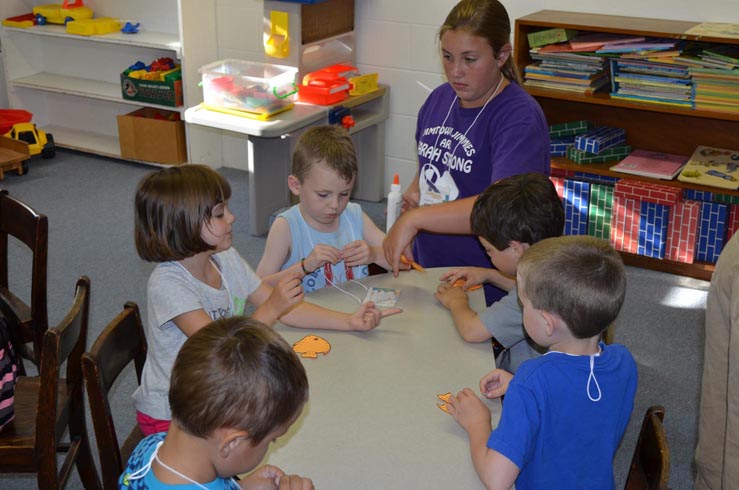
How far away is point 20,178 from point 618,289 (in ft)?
14.5

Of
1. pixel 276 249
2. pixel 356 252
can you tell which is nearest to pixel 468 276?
pixel 356 252

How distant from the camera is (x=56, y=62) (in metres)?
5.79

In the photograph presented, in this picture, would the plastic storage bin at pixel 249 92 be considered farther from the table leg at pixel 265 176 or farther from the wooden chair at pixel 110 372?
the wooden chair at pixel 110 372

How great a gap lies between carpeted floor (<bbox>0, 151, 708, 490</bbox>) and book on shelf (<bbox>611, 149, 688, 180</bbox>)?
50cm

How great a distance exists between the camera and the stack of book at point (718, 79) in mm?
3613

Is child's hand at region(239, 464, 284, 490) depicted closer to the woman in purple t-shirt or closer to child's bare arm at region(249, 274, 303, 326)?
child's bare arm at region(249, 274, 303, 326)

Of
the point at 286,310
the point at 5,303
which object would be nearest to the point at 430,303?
the point at 286,310

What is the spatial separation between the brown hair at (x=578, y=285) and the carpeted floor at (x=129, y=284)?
51.1 inches

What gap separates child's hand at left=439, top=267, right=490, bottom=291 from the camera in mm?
2264

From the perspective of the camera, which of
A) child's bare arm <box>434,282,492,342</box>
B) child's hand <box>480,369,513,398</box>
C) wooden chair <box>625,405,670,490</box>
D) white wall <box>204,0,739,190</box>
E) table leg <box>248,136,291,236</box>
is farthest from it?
white wall <box>204,0,739,190</box>

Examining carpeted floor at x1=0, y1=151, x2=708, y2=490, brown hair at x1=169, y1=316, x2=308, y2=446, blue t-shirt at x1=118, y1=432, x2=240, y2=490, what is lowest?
carpeted floor at x1=0, y1=151, x2=708, y2=490

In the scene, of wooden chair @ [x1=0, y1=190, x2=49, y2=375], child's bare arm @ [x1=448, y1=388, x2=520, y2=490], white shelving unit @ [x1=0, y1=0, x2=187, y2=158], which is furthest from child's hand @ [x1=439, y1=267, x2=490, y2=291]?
white shelving unit @ [x1=0, y1=0, x2=187, y2=158]

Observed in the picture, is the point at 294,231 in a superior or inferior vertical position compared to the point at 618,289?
inferior

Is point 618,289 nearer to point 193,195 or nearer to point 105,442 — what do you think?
point 193,195
